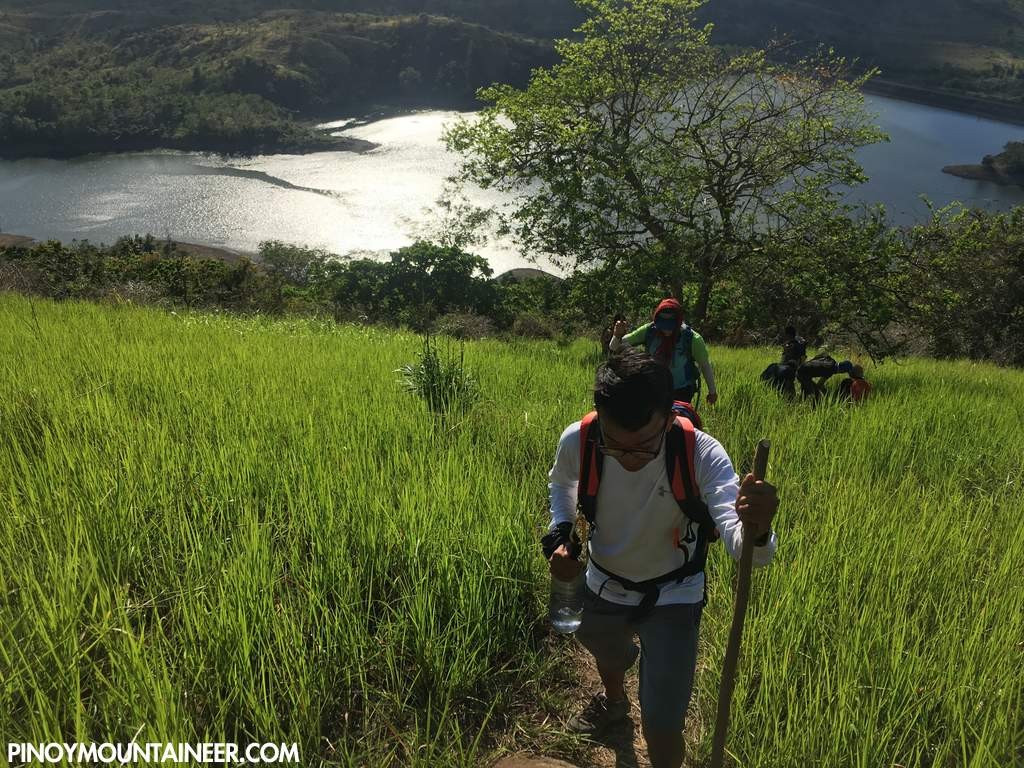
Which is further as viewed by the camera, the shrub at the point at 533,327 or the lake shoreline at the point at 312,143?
the lake shoreline at the point at 312,143

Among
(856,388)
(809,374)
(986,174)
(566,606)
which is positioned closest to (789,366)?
(809,374)

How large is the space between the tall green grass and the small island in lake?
209 ft

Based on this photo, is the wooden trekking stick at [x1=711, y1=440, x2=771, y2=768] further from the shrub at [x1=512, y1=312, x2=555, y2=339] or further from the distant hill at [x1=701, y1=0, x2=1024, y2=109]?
the distant hill at [x1=701, y1=0, x2=1024, y2=109]

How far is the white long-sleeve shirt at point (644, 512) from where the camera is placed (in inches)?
72.2

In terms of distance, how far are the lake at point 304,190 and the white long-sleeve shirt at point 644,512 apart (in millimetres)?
37202

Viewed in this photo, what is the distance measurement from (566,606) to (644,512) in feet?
1.56

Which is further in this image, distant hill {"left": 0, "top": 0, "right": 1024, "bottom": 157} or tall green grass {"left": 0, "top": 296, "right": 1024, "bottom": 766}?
distant hill {"left": 0, "top": 0, "right": 1024, "bottom": 157}

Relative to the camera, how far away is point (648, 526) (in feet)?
6.25

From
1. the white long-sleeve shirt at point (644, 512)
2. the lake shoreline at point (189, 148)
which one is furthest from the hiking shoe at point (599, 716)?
the lake shoreline at point (189, 148)

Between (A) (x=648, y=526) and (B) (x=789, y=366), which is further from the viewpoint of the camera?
(B) (x=789, y=366)

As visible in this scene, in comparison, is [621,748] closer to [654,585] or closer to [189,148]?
[654,585]

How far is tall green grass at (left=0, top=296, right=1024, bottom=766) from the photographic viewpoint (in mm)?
1848

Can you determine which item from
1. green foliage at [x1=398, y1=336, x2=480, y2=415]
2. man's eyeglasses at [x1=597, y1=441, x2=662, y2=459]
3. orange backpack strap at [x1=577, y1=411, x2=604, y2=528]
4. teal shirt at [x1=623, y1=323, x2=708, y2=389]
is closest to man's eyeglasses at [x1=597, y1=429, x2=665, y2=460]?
man's eyeglasses at [x1=597, y1=441, x2=662, y2=459]

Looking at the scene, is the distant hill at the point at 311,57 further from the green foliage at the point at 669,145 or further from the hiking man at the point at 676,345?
the hiking man at the point at 676,345
